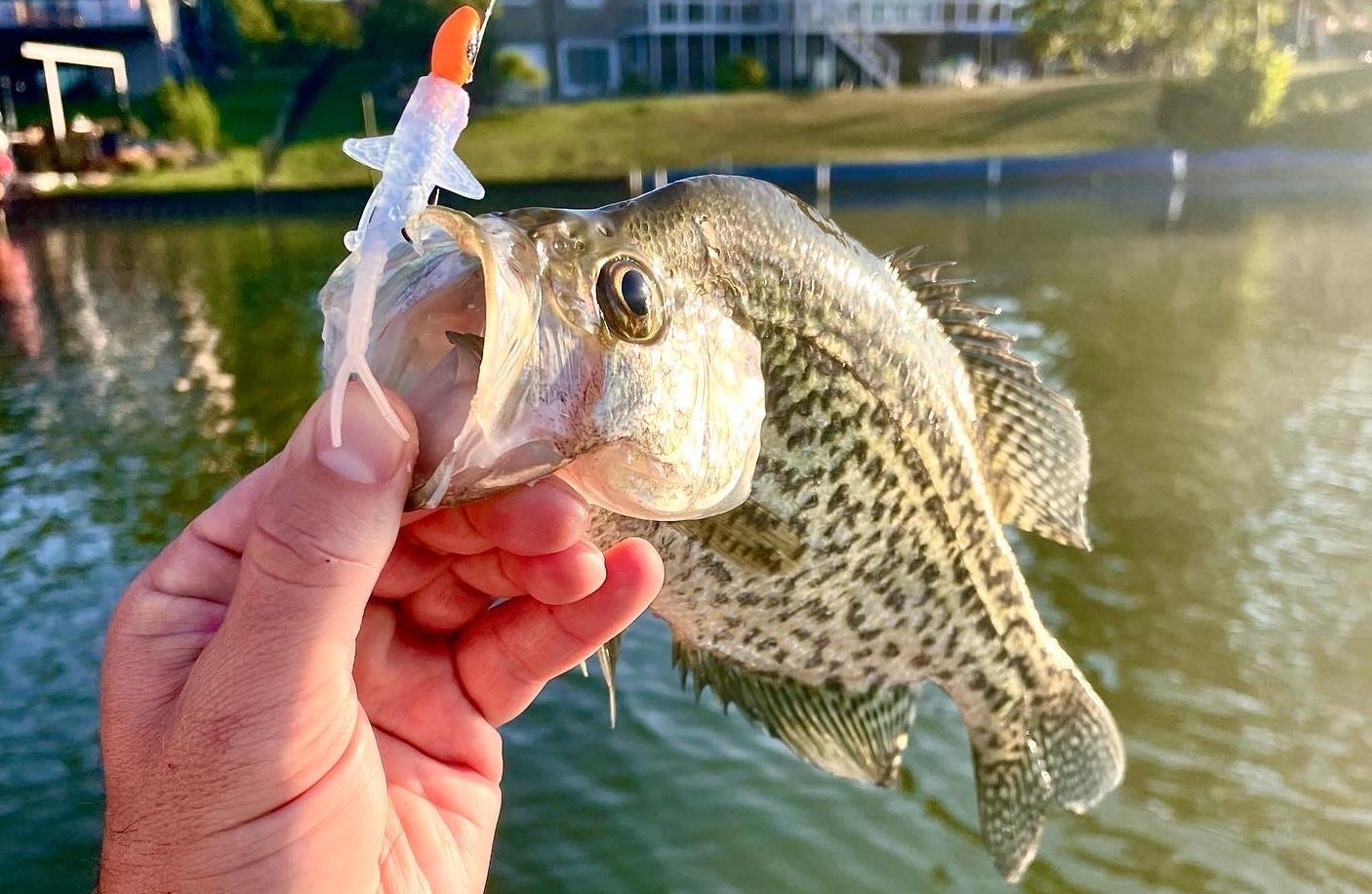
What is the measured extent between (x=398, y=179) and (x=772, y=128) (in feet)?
134

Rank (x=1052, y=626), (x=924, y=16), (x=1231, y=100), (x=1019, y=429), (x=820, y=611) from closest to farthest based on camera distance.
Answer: (x=820, y=611), (x=1019, y=429), (x=1052, y=626), (x=1231, y=100), (x=924, y=16)

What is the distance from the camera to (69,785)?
20.6ft

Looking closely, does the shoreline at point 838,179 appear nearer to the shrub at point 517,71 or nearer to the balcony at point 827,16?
the shrub at point 517,71

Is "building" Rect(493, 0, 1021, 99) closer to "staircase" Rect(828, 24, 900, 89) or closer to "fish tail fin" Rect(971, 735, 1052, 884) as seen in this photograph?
"staircase" Rect(828, 24, 900, 89)

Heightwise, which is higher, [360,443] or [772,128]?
[772,128]

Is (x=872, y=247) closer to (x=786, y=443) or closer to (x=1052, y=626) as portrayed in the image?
(x=1052, y=626)

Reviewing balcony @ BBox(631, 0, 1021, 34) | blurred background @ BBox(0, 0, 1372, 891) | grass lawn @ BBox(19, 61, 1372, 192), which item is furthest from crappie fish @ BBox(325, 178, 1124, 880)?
balcony @ BBox(631, 0, 1021, 34)

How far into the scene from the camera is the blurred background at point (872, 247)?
5980mm

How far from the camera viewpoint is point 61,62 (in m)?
43.6

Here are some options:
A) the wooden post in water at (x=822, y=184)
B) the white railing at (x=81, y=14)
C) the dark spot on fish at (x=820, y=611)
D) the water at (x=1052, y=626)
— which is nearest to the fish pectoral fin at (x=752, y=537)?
the dark spot on fish at (x=820, y=611)

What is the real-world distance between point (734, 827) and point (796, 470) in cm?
406

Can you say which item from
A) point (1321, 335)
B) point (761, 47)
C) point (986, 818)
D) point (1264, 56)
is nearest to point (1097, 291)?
point (1321, 335)

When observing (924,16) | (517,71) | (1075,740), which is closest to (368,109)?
(517,71)

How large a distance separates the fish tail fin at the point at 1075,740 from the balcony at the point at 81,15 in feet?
165
